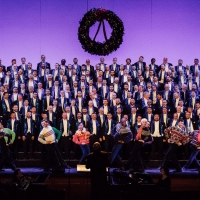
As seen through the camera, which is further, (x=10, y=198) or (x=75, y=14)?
(x=75, y=14)

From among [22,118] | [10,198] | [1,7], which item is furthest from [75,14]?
[10,198]

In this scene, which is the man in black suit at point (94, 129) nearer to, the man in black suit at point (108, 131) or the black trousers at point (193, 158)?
the man in black suit at point (108, 131)

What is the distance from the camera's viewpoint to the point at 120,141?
11.9m

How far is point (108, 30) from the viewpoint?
1645 cm

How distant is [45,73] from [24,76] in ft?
1.86

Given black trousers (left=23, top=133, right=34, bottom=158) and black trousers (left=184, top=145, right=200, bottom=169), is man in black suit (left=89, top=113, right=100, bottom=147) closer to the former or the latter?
black trousers (left=23, top=133, right=34, bottom=158)

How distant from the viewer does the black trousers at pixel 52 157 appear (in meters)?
11.7

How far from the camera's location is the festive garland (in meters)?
15.6

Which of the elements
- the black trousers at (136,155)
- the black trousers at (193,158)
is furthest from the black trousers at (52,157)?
the black trousers at (193,158)

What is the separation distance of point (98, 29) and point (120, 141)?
499 cm

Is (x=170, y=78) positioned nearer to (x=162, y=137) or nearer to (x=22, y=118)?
(x=162, y=137)

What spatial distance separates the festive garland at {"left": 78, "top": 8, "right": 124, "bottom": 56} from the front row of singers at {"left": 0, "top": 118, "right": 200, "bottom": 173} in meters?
4.02

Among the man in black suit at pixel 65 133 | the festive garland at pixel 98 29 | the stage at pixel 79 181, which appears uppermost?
the festive garland at pixel 98 29

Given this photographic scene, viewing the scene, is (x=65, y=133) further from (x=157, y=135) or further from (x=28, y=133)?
(x=157, y=135)
